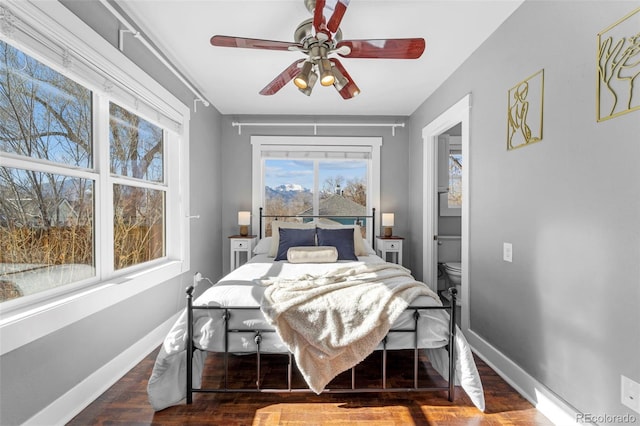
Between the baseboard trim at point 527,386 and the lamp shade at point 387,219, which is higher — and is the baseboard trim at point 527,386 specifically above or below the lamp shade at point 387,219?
below

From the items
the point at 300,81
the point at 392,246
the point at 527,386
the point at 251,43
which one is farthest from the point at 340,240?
the point at 251,43

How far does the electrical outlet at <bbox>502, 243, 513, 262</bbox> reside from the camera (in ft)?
7.07

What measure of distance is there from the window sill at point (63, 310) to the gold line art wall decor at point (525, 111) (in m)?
2.83

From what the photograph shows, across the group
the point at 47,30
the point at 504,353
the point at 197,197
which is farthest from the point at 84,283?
the point at 504,353

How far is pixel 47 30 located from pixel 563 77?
8.77ft

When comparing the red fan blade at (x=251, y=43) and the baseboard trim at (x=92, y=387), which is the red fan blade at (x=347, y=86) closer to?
the red fan blade at (x=251, y=43)

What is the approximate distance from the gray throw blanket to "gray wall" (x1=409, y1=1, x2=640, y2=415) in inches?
30.9

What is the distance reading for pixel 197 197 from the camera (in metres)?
3.52

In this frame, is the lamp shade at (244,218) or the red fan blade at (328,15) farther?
the lamp shade at (244,218)

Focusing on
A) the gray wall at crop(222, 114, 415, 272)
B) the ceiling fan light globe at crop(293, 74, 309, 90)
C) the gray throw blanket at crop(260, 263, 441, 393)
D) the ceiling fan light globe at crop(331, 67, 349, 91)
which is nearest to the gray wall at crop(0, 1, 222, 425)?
the gray wall at crop(222, 114, 415, 272)

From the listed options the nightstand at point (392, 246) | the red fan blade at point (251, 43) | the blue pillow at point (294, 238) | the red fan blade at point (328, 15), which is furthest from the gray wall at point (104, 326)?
→ the nightstand at point (392, 246)

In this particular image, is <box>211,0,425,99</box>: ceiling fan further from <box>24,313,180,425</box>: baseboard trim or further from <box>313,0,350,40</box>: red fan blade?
<box>24,313,180,425</box>: baseboard trim

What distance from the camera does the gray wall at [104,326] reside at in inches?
57.4

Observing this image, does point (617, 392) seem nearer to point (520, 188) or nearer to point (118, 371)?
point (520, 188)
